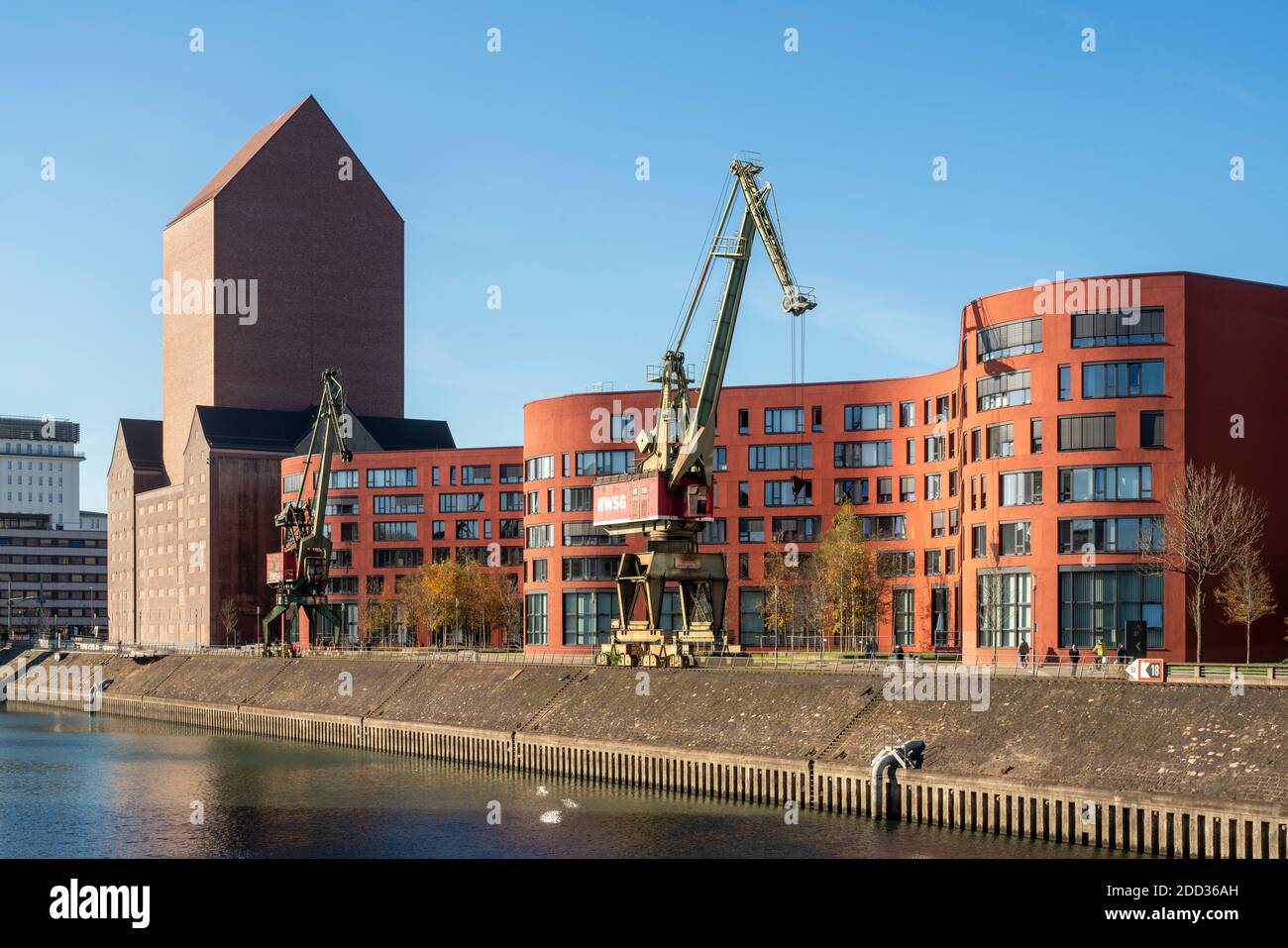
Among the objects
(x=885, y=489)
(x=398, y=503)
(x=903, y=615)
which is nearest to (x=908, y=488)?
(x=885, y=489)

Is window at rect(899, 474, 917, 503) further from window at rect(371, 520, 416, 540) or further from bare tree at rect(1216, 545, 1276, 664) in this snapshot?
window at rect(371, 520, 416, 540)

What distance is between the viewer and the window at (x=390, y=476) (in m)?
150

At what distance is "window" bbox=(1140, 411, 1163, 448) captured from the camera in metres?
76.6

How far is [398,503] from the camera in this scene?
15075 centimetres

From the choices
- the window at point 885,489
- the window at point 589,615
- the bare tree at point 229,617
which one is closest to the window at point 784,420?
the window at point 885,489

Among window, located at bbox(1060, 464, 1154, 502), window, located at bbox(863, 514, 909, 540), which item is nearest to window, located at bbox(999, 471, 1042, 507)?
window, located at bbox(1060, 464, 1154, 502)

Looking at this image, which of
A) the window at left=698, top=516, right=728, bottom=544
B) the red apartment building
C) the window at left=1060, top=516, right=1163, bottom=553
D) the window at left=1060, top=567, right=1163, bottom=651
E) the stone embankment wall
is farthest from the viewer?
the window at left=698, top=516, right=728, bottom=544

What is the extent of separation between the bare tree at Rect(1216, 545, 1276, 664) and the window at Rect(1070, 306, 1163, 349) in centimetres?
1160

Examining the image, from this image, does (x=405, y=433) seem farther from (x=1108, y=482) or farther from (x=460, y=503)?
(x=1108, y=482)

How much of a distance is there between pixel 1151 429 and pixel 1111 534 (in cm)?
562

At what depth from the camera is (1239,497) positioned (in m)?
74.6

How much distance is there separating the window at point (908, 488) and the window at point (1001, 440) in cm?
2267

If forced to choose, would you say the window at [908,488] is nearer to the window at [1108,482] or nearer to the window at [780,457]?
the window at [780,457]
